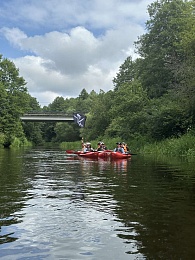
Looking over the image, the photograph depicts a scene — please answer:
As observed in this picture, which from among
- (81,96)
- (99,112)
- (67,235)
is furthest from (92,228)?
(81,96)

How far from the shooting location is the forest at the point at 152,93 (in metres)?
28.3

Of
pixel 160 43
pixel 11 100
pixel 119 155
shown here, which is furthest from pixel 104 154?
pixel 11 100

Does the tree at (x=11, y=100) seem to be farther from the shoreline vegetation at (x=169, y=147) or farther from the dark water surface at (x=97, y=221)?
Result: the dark water surface at (x=97, y=221)

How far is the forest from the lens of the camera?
93.0 feet

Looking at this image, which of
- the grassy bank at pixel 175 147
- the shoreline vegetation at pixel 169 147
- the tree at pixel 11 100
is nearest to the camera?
the grassy bank at pixel 175 147

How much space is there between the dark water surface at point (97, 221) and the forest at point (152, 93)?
1681 centimetres

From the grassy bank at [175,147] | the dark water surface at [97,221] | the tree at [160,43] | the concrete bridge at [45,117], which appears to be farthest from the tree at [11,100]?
the dark water surface at [97,221]

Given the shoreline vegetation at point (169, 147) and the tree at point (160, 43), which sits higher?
the tree at point (160, 43)

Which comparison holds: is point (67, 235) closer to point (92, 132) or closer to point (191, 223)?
point (191, 223)

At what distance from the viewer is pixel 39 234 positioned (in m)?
5.52

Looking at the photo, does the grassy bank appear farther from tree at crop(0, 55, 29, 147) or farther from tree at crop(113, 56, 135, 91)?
tree at crop(113, 56, 135, 91)

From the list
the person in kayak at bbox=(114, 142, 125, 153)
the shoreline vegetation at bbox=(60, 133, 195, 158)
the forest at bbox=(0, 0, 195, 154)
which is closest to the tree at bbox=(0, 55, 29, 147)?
the forest at bbox=(0, 0, 195, 154)

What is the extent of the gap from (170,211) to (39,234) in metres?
2.90

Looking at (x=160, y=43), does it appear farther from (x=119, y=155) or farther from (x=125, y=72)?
(x=125, y=72)
